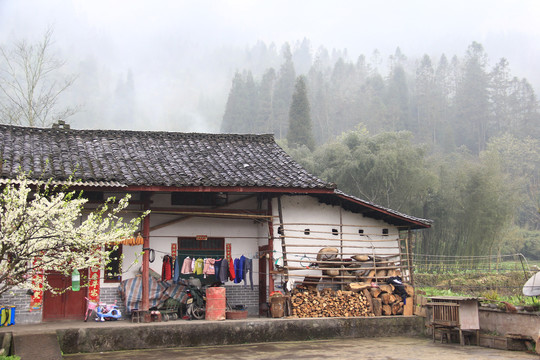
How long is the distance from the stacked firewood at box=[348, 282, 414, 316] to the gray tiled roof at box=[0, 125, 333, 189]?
2.77 metres

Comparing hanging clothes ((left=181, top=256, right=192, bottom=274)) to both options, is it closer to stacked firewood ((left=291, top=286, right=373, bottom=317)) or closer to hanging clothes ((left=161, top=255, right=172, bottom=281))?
hanging clothes ((left=161, top=255, right=172, bottom=281))

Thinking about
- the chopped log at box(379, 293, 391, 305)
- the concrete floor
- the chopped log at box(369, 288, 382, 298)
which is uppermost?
the chopped log at box(369, 288, 382, 298)

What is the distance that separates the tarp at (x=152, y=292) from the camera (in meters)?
12.5

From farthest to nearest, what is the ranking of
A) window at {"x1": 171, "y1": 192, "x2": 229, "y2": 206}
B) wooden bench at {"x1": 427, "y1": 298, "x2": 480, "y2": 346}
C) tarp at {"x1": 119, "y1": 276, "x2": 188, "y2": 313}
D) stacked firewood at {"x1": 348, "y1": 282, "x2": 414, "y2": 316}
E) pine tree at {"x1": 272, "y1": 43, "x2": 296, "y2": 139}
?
1. pine tree at {"x1": 272, "y1": 43, "x2": 296, "y2": 139}
2. window at {"x1": 171, "y1": 192, "x2": 229, "y2": 206}
3. stacked firewood at {"x1": 348, "y1": 282, "x2": 414, "y2": 316}
4. tarp at {"x1": 119, "y1": 276, "x2": 188, "y2": 313}
5. wooden bench at {"x1": 427, "y1": 298, "x2": 480, "y2": 346}

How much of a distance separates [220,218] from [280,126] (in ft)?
189

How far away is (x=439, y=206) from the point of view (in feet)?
100

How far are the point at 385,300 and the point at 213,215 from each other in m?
4.70

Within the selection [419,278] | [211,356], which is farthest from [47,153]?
[419,278]

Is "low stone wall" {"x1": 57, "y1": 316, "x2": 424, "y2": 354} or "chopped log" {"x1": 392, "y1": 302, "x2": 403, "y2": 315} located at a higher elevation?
"chopped log" {"x1": 392, "y1": 302, "x2": 403, "y2": 315}

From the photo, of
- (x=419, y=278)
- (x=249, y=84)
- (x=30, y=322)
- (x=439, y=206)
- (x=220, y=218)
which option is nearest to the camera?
(x=30, y=322)

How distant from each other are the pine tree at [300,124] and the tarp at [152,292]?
114 ft

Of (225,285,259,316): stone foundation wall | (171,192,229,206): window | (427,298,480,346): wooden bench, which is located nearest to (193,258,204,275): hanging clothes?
(225,285,259,316): stone foundation wall

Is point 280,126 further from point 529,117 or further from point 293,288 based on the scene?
point 293,288

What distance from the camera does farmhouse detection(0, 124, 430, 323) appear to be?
1242 cm
